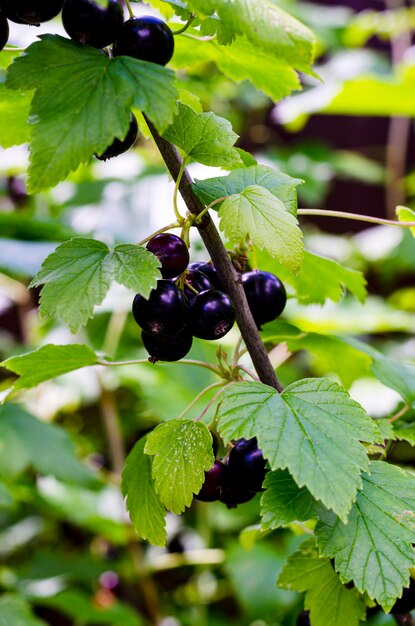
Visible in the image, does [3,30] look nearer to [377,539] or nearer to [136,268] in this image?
[136,268]

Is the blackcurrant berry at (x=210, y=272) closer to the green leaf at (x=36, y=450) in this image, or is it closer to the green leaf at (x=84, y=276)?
the green leaf at (x=84, y=276)

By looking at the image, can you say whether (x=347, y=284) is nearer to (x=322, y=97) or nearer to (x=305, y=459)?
(x=305, y=459)

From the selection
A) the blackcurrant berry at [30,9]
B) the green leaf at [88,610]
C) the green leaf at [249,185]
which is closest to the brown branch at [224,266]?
the green leaf at [249,185]

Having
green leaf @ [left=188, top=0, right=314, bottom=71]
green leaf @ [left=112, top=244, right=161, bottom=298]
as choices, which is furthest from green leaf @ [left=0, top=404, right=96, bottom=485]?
green leaf @ [left=188, top=0, right=314, bottom=71]

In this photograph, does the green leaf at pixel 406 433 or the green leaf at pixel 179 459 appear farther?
the green leaf at pixel 406 433

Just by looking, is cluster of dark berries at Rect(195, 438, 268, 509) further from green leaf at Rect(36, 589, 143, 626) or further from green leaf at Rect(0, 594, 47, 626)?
green leaf at Rect(36, 589, 143, 626)

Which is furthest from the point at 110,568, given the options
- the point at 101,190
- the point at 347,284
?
the point at 347,284
